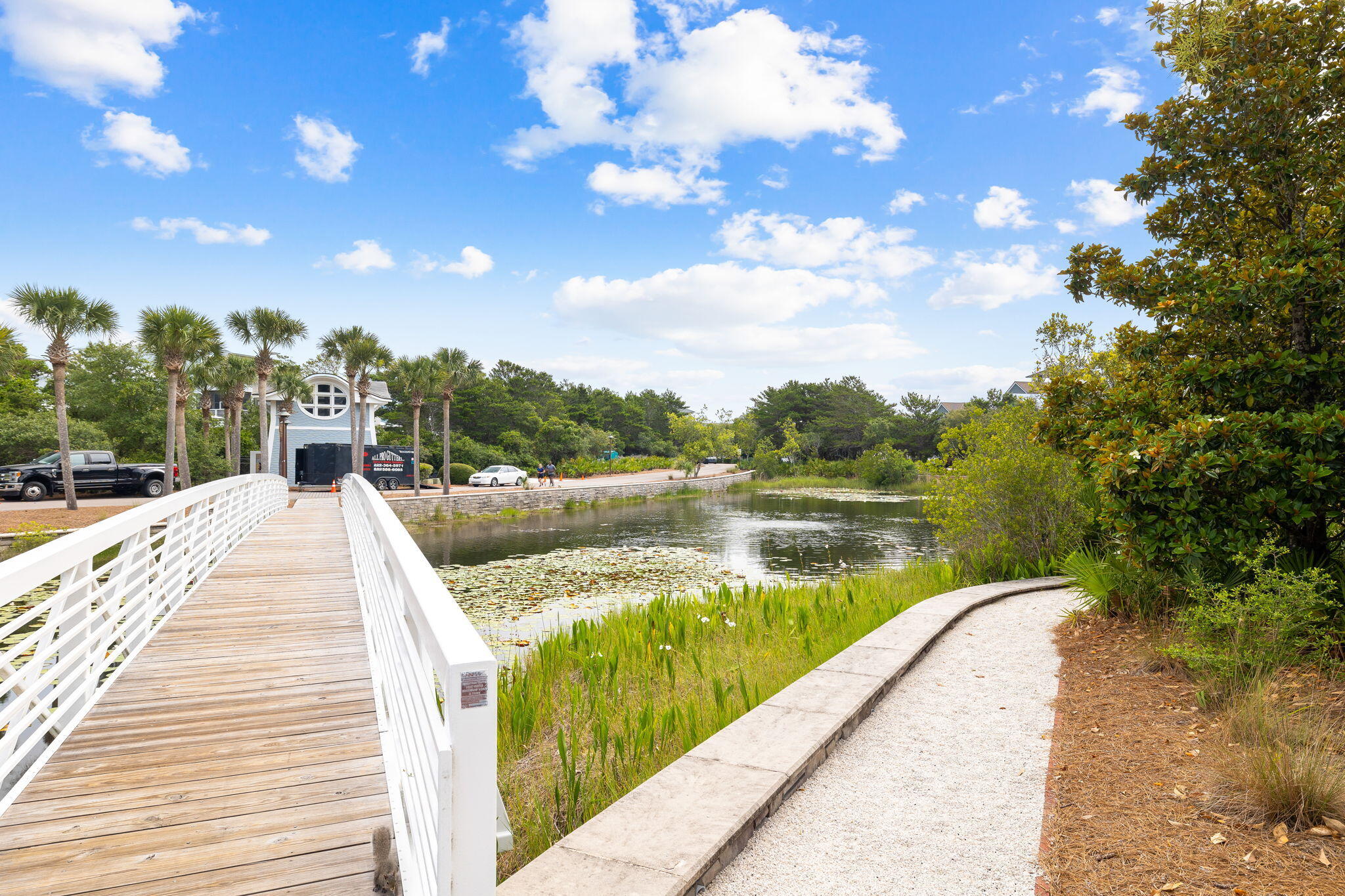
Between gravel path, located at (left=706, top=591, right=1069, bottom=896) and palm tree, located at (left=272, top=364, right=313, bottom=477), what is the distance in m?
37.3

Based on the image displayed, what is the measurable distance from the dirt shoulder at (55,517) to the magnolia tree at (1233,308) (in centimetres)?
2028

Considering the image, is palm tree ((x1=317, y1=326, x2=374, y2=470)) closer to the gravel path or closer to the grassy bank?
the grassy bank

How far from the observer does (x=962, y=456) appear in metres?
11.2

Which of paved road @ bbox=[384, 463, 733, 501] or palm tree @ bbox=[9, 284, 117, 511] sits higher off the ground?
palm tree @ bbox=[9, 284, 117, 511]

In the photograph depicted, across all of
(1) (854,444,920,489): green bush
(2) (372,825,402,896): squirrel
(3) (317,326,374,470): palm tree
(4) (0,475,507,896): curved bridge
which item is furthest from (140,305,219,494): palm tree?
(1) (854,444,920,489): green bush

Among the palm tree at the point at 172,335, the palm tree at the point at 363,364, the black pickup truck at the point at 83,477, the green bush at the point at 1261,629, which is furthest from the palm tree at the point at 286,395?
the green bush at the point at 1261,629

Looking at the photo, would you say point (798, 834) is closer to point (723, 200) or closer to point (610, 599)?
point (610, 599)

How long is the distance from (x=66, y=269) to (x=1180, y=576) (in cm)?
3331

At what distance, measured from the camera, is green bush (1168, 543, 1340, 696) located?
397 cm

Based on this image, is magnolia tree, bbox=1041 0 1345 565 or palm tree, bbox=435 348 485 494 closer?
magnolia tree, bbox=1041 0 1345 565

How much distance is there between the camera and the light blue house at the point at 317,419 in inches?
1443

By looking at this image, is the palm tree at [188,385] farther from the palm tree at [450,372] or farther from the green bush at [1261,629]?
the green bush at [1261,629]

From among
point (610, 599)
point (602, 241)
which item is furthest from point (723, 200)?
point (610, 599)

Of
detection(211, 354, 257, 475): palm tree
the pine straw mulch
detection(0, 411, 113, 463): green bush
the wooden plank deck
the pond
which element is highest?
detection(211, 354, 257, 475): palm tree
